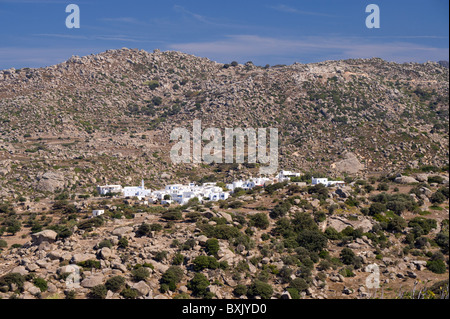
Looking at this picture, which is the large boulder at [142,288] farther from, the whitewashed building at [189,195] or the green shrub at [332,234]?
the whitewashed building at [189,195]

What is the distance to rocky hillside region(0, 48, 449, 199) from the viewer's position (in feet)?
218

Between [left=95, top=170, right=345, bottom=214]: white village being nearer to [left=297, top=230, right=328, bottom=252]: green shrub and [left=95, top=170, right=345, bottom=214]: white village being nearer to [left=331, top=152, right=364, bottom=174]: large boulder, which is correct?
[left=331, top=152, right=364, bottom=174]: large boulder

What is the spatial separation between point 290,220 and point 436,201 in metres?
14.3

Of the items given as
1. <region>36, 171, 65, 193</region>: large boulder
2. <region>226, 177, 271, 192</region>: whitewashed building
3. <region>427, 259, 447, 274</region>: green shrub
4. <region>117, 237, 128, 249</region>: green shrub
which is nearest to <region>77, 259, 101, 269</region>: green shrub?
<region>117, 237, 128, 249</region>: green shrub

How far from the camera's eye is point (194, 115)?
88.4 metres

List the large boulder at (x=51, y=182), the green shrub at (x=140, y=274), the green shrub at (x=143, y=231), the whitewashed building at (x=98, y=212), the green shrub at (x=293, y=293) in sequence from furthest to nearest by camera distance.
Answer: the large boulder at (x=51, y=182), the whitewashed building at (x=98, y=212), the green shrub at (x=143, y=231), the green shrub at (x=293, y=293), the green shrub at (x=140, y=274)

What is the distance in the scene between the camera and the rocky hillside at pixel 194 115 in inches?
2611

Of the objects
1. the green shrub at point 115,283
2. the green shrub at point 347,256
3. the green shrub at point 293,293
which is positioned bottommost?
the green shrub at point 293,293

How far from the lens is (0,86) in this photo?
310 feet

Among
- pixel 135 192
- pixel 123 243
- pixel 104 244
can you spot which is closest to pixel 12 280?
pixel 104 244

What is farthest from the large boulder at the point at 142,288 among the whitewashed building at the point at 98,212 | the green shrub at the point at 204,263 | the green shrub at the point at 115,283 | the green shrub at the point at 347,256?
the whitewashed building at the point at 98,212

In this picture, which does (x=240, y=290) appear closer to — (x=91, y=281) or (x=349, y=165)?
(x=91, y=281)

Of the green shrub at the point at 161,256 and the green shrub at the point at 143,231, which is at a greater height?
the green shrub at the point at 143,231
